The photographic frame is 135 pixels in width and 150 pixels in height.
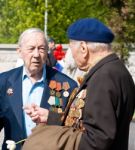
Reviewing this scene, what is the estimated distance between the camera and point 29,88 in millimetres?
4512

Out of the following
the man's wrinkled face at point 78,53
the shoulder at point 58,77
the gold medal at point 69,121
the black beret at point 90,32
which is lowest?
the gold medal at point 69,121

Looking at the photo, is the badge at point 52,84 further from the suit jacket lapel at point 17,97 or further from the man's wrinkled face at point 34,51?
the suit jacket lapel at point 17,97

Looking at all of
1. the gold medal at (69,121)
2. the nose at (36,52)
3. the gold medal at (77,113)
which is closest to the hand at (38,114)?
the gold medal at (69,121)

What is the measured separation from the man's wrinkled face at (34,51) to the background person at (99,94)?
102 centimetres

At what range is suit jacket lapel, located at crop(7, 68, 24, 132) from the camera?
4.41 metres

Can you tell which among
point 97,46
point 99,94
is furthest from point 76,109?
point 97,46

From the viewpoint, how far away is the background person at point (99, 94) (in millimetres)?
3129

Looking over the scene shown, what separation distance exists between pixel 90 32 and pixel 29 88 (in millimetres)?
1259

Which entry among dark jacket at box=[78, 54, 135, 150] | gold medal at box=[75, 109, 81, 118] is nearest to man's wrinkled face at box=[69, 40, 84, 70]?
dark jacket at box=[78, 54, 135, 150]

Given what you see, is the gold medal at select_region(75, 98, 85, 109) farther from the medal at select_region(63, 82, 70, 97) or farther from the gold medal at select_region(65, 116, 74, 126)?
the medal at select_region(63, 82, 70, 97)

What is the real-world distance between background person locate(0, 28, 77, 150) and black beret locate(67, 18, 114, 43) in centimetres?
105

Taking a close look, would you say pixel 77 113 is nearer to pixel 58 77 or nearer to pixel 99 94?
pixel 99 94

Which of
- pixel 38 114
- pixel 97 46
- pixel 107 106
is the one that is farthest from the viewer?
pixel 38 114

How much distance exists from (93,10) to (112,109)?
92.1ft
